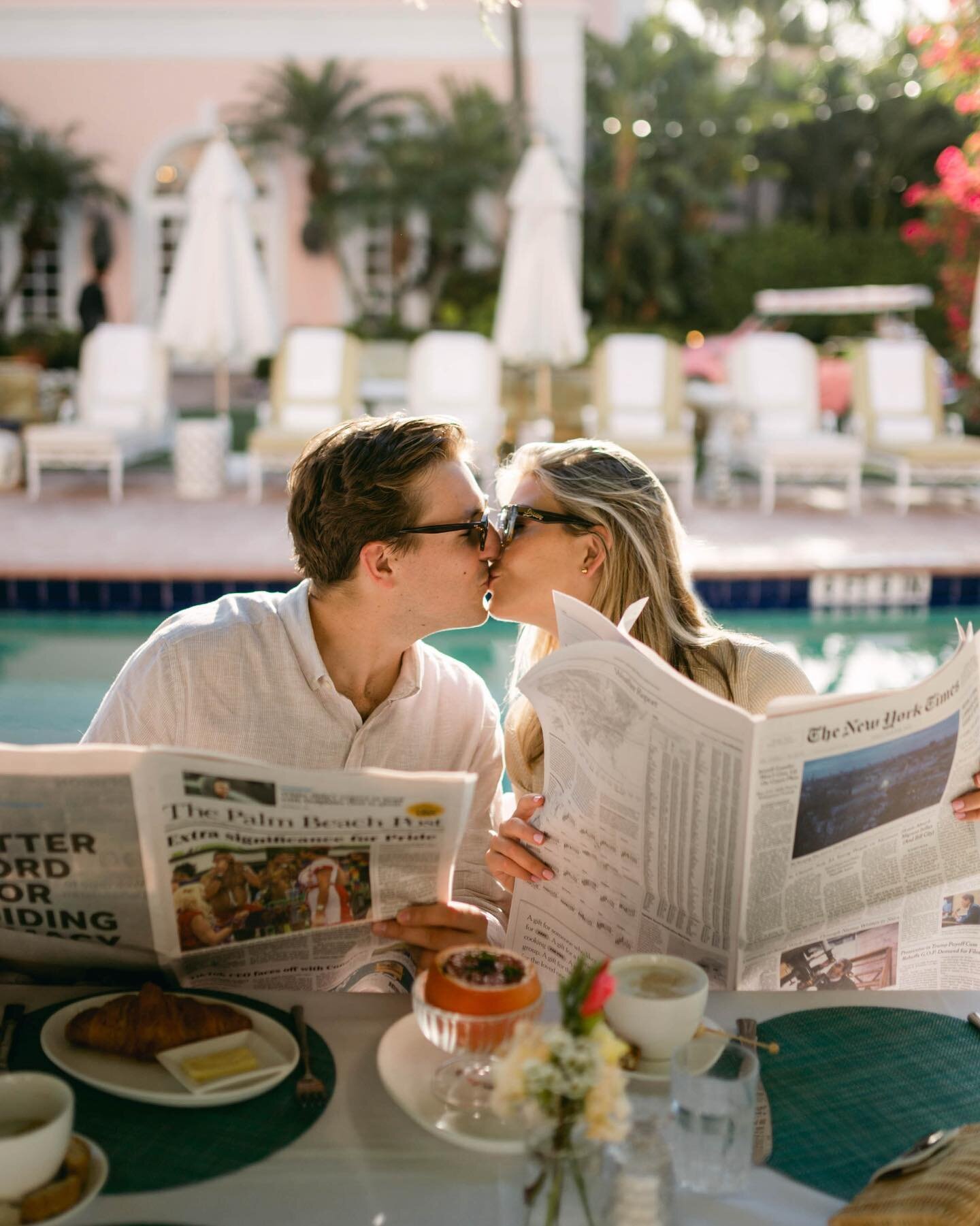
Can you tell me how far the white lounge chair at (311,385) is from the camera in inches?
379

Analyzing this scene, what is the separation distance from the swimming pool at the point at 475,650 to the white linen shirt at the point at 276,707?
291 cm

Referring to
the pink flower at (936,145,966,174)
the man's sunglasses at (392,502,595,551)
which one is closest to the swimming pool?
the man's sunglasses at (392,502,595,551)

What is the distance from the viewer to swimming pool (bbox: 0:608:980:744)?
17.2 feet

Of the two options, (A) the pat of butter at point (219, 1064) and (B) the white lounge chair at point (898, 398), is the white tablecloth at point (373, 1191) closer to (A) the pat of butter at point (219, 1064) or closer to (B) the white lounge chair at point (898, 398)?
(A) the pat of butter at point (219, 1064)

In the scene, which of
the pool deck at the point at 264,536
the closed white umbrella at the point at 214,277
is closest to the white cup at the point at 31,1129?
the pool deck at the point at 264,536

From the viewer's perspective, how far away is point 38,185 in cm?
1526

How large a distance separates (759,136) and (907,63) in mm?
2635

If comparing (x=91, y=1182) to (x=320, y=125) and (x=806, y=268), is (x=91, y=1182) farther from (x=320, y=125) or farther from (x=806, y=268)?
(x=806, y=268)

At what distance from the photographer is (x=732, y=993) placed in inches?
58.6

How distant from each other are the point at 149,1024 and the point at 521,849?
577 millimetres

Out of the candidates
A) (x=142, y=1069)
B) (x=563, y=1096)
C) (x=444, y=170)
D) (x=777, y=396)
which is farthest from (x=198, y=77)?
(x=563, y=1096)

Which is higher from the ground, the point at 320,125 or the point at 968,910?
the point at 320,125

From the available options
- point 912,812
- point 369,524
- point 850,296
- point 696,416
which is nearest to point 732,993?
point 912,812

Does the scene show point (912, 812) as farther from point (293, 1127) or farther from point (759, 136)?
point (759, 136)
